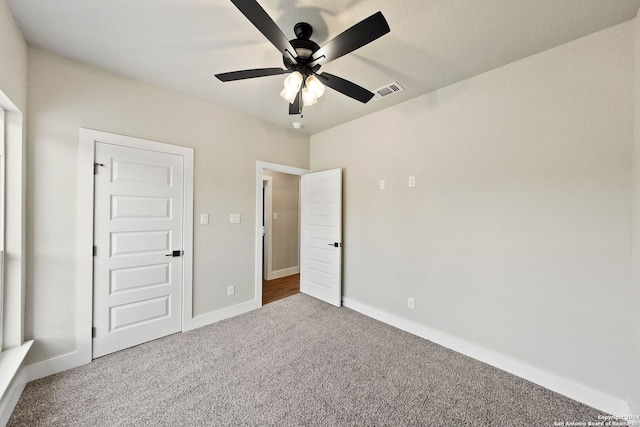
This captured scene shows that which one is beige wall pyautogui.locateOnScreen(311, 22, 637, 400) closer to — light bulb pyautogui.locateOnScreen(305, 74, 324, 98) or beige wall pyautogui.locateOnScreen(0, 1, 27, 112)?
light bulb pyautogui.locateOnScreen(305, 74, 324, 98)

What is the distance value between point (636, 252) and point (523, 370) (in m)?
1.21

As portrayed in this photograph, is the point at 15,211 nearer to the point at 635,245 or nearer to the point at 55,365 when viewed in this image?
the point at 55,365

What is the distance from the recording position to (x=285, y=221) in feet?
16.8

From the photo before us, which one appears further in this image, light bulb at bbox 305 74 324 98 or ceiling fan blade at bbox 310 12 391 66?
light bulb at bbox 305 74 324 98

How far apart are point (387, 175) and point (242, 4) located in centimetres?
228

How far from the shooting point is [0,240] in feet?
5.55

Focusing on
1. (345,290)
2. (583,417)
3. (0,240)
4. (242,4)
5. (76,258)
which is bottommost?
(583,417)

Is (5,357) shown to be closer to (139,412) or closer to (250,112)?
(139,412)

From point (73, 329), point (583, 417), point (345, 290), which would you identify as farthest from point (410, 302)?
point (73, 329)

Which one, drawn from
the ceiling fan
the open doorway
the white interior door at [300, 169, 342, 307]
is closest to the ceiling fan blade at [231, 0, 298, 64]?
the ceiling fan

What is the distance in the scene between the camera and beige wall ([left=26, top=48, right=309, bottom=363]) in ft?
6.33

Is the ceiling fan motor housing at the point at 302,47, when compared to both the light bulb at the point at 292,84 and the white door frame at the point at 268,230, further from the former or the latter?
the white door frame at the point at 268,230

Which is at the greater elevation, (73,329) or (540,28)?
(540,28)

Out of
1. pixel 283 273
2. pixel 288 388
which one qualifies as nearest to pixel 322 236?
pixel 283 273
